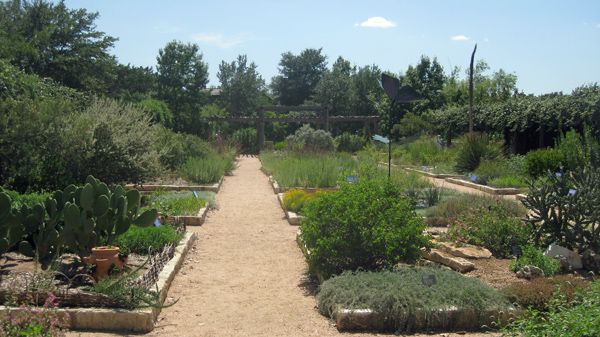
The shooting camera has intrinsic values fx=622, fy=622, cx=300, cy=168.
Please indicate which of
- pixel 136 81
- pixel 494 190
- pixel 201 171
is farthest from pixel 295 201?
pixel 136 81

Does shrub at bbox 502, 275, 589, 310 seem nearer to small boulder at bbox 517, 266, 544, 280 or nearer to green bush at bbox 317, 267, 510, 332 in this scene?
green bush at bbox 317, 267, 510, 332

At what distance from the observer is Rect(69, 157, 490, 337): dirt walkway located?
5605mm

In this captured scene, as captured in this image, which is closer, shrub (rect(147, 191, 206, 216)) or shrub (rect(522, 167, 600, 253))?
shrub (rect(522, 167, 600, 253))

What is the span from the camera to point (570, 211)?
744 cm

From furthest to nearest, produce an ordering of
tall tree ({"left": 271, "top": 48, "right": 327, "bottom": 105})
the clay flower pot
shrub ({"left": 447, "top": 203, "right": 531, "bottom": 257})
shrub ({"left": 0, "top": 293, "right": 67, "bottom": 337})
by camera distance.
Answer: tall tree ({"left": 271, "top": 48, "right": 327, "bottom": 105}), shrub ({"left": 447, "top": 203, "right": 531, "bottom": 257}), the clay flower pot, shrub ({"left": 0, "top": 293, "right": 67, "bottom": 337})

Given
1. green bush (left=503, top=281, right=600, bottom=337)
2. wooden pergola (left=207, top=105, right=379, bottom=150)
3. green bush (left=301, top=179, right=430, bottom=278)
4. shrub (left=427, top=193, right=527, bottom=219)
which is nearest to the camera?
green bush (left=503, top=281, right=600, bottom=337)

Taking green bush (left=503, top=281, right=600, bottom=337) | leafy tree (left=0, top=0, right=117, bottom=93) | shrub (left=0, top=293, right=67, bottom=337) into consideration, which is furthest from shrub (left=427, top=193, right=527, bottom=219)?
leafy tree (left=0, top=0, right=117, bottom=93)

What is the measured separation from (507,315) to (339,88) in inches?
1662

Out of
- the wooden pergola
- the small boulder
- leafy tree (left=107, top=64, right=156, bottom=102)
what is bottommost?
the small boulder

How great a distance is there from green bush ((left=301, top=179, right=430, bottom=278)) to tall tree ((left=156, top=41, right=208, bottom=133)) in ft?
104

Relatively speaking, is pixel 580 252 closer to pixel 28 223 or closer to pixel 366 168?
pixel 366 168

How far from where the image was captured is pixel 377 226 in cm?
679

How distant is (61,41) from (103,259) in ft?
78.1

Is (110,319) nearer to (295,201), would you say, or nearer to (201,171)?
(295,201)
